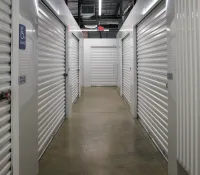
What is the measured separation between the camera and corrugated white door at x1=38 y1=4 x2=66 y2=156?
364 centimetres

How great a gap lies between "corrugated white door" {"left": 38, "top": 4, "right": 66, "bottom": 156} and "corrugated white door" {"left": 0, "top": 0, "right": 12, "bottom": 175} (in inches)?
49.7

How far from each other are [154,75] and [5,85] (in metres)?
2.75

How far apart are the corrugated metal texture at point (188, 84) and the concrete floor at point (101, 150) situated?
102cm

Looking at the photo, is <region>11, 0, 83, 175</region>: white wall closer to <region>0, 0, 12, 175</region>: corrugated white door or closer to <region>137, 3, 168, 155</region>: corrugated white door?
<region>0, 0, 12, 175</region>: corrugated white door

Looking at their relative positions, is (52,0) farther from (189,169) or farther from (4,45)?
(189,169)

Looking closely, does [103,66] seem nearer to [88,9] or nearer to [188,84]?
[88,9]

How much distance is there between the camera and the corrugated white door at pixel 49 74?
3641 mm

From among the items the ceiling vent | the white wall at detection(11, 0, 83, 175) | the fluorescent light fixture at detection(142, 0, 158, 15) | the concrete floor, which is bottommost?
the concrete floor

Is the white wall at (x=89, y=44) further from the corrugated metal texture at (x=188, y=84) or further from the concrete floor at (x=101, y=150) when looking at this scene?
the corrugated metal texture at (x=188, y=84)

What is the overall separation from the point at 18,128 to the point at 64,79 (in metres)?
3.59

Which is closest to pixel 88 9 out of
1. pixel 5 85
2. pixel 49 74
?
pixel 49 74

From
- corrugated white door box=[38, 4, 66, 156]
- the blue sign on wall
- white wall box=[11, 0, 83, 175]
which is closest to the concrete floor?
corrugated white door box=[38, 4, 66, 156]

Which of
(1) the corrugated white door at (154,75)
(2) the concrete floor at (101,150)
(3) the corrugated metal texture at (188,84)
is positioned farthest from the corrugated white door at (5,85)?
(1) the corrugated white door at (154,75)

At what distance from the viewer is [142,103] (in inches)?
212
